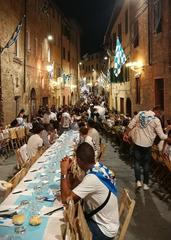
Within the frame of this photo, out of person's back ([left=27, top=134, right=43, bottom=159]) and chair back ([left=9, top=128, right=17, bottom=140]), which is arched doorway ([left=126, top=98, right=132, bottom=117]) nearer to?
chair back ([left=9, top=128, right=17, bottom=140])

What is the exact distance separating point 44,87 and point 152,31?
1359cm

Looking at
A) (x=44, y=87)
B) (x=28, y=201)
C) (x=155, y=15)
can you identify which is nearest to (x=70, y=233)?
(x=28, y=201)

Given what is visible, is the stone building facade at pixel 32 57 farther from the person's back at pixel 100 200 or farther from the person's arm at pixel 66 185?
the person's back at pixel 100 200

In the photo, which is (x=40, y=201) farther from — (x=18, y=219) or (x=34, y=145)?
(x=34, y=145)

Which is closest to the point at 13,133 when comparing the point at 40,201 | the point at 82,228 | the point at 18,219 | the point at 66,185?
the point at 40,201

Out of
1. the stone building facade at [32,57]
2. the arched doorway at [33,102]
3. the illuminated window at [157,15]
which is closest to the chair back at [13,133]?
the stone building facade at [32,57]

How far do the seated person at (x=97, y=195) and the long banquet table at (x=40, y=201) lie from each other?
0.40 meters

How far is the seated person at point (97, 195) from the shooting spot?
3.89 metres

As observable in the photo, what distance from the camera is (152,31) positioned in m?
15.0

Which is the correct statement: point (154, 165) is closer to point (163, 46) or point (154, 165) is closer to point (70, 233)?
point (163, 46)

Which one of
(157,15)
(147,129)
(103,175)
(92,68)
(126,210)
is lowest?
(126,210)

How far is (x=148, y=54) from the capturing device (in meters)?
15.7

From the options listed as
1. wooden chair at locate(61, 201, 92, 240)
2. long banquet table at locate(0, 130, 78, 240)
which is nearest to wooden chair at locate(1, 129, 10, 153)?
long banquet table at locate(0, 130, 78, 240)

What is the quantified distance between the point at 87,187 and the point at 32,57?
67.0ft
